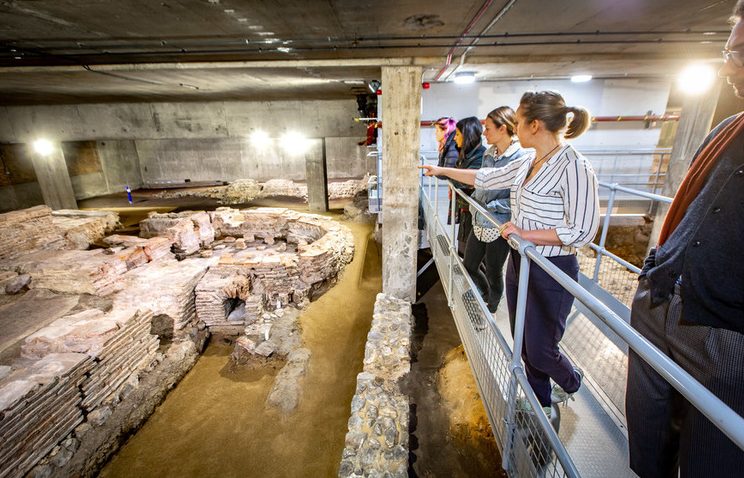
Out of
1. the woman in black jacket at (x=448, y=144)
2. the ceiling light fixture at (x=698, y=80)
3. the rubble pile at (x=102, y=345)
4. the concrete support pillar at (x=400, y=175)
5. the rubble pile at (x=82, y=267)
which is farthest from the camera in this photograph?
the ceiling light fixture at (x=698, y=80)

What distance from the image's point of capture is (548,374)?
75.9 inches

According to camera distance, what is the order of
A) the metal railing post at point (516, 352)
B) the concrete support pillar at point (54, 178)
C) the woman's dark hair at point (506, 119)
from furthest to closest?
the concrete support pillar at point (54, 178) → the woman's dark hair at point (506, 119) → the metal railing post at point (516, 352)

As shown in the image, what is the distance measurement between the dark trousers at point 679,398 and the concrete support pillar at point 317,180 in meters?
12.4

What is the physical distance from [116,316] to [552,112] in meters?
6.55

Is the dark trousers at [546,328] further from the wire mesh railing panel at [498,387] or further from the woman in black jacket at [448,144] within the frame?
the woman in black jacket at [448,144]

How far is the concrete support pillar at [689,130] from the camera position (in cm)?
767

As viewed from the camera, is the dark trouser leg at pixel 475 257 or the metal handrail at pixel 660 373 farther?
the dark trouser leg at pixel 475 257

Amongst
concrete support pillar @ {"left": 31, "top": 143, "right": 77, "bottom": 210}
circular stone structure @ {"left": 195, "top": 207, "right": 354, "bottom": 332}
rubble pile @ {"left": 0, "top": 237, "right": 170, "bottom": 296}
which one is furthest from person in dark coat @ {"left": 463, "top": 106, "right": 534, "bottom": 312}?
concrete support pillar @ {"left": 31, "top": 143, "right": 77, "bottom": 210}

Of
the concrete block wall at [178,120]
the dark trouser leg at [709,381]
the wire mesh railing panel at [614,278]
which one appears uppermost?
the concrete block wall at [178,120]

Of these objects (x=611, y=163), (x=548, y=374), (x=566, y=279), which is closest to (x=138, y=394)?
(x=548, y=374)

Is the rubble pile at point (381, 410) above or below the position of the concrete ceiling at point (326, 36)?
below

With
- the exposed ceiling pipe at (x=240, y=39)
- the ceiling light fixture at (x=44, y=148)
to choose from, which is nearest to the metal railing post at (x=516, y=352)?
the exposed ceiling pipe at (x=240, y=39)

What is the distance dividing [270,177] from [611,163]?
16713mm

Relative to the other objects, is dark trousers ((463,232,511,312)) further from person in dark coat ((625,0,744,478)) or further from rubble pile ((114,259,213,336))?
rubble pile ((114,259,213,336))
